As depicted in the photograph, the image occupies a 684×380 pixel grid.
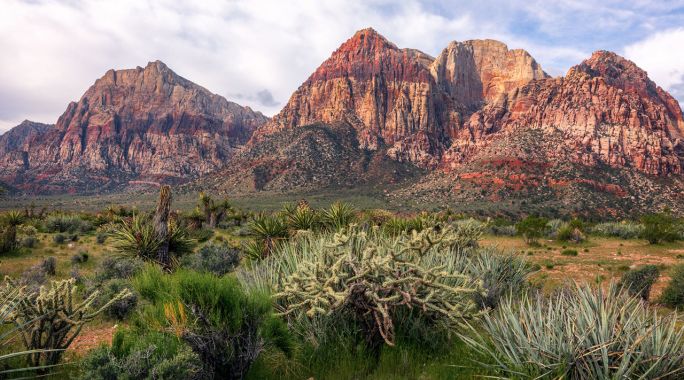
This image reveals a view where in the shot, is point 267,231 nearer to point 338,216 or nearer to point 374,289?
point 338,216

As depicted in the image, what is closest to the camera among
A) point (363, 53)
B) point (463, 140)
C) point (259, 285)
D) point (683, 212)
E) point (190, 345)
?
point (190, 345)

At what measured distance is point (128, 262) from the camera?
11938 millimetres

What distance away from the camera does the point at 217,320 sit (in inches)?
161

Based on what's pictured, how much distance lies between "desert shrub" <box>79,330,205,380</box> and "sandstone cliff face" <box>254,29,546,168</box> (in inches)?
4623

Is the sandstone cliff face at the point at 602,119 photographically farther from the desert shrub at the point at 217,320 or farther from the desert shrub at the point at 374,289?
the desert shrub at the point at 217,320

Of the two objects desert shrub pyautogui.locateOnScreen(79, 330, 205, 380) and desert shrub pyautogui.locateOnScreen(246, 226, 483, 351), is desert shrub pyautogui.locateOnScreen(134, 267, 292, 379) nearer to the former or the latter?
desert shrub pyautogui.locateOnScreen(79, 330, 205, 380)

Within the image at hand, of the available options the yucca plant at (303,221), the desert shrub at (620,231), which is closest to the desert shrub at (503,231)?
the desert shrub at (620,231)

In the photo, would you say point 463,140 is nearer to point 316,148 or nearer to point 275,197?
point 316,148

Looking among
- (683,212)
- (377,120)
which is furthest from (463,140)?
(683,212)

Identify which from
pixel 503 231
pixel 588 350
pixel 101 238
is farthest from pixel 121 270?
pixel 503 231

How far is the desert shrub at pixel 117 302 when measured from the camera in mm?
8648

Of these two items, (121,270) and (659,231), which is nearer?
(121,270)

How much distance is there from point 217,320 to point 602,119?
115308 millimetres

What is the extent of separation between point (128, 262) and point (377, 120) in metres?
140
